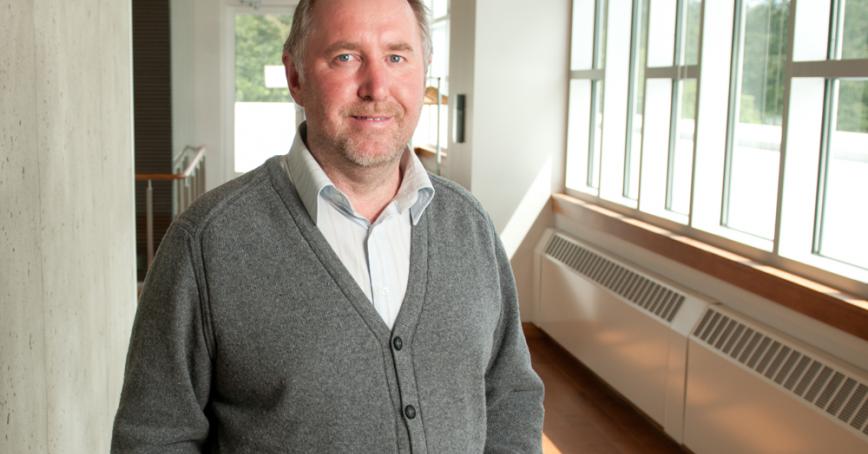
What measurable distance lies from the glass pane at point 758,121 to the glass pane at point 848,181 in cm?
36

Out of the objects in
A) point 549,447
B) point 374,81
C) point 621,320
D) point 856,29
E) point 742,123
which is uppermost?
point 856,29

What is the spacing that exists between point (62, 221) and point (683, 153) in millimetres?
3734

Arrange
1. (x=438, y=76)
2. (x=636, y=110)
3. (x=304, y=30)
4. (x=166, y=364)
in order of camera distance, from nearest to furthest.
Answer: (x=166, y=364) → (x=304, y=30) → (x=636, y=110) → (x=438, y=76)

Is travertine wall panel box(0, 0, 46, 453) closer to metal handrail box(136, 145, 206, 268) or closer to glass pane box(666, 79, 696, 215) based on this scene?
glass pane box(666, 79, 696, 215)

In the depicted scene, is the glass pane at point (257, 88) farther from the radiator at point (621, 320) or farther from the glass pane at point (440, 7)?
the radiator at point (621, 320)

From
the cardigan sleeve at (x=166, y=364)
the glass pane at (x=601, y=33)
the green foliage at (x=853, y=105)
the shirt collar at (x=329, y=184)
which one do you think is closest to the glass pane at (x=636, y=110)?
the glass pane at (x=601, y=33)

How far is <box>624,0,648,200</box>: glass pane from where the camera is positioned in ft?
19.1

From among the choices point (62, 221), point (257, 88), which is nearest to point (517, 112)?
point (62, 221)

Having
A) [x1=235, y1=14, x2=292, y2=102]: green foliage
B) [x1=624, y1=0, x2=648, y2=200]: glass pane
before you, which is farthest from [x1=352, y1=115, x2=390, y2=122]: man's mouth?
[x1=235, y1=14, x2=292, y2=102]: green foliage

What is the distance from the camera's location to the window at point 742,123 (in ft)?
12.5

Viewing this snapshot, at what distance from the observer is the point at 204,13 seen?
40.2 ft

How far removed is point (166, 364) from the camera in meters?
1.34

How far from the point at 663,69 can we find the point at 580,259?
132cm

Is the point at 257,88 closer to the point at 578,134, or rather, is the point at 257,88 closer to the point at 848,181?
the point at 578,134
